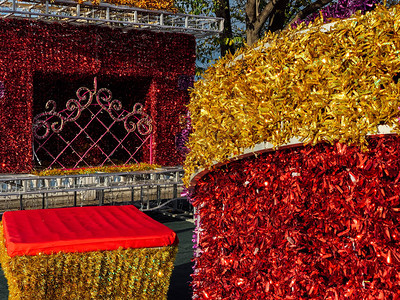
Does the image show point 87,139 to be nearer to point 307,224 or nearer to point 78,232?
point 78,232

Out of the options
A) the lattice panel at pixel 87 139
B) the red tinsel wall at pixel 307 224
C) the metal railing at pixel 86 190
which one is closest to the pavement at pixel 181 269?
the metal railing at pixel 86 190

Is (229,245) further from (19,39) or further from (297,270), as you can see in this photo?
(19,39)

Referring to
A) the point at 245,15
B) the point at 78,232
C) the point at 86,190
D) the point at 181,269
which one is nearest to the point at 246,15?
the point at 245,15

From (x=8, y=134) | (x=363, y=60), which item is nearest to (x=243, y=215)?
(x=363, y=60)

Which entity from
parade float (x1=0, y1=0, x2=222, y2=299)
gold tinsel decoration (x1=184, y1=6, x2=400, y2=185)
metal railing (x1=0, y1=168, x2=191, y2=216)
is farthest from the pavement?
gold tinsel decoration (x1=184, y1=6, x2=400, y2=185)

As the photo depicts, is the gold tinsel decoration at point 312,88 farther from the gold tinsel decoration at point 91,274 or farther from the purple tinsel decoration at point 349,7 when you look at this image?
the gold tinsel decoration at point 91,274

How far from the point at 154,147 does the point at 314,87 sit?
1172 centimetres

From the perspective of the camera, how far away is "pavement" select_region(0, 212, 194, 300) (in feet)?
23.2

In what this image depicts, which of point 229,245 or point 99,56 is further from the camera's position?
point 99,56

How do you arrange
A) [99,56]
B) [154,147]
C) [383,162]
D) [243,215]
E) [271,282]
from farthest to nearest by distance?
[154,147], [99,56], [243,215], [271,282], [383,162]

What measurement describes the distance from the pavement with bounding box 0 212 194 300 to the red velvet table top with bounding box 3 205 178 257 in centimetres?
87

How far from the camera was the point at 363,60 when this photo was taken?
2.97m

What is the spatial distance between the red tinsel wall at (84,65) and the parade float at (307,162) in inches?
381

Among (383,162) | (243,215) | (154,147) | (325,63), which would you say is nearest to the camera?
(383,162)
